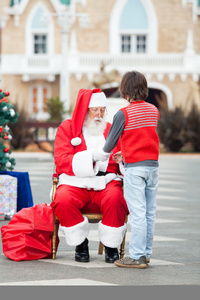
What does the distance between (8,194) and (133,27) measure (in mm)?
32910

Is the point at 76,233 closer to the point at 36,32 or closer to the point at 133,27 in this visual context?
the point at 36,32

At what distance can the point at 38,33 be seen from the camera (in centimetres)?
4062

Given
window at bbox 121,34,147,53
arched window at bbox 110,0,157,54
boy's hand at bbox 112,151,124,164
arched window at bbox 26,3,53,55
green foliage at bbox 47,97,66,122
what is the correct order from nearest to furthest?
boy's hand at bbox 112,151,124,164
green foliage at bbox 47,97,66,122
arched window at bbox 26,3,53,55
arched window at bbox 110,0,157,54
window at bbox 121,34,147,53

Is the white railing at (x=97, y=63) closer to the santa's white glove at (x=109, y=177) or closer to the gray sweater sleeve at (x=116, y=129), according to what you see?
the santa's white glove at (x=109, y=177)

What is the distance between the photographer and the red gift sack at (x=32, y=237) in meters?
6.70

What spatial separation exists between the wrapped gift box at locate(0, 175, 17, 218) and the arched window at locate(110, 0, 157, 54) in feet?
104

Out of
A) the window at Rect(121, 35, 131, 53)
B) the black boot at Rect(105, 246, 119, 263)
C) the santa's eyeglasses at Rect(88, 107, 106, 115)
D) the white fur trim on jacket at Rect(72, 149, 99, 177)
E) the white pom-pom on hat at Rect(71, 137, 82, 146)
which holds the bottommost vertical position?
the black boot at Rect(105, 246, 119, 263)

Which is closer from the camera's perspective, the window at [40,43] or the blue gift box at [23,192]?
the blue gift box at [23,192]

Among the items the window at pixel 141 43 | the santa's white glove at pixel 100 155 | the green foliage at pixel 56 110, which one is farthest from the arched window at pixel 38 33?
the santa's white glove at pixel 100 155

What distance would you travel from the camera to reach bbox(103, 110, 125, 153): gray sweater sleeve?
6340 millimetres

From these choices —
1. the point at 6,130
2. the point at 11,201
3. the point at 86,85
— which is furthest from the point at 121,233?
the point at 86,85

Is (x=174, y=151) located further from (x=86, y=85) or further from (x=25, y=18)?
(x=25, y=18)

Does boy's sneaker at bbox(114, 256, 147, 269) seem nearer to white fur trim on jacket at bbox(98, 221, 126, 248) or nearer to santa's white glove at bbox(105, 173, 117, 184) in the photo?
white fur trim on jacket at bbox(98, 221, 126, 248)

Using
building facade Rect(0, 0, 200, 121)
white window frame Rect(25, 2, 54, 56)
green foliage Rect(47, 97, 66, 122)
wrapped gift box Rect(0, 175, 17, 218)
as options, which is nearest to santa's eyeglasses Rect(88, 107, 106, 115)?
wrapped gift box Rect(0, 175, 17, 218)
